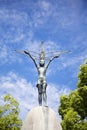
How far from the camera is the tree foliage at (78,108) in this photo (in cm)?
2339

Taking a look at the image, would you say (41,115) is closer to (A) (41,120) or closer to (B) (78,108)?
(A) (41,120)

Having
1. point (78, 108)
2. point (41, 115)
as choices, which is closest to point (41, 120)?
point (41, 115)

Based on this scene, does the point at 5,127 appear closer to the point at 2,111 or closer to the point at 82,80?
the point at 2,111

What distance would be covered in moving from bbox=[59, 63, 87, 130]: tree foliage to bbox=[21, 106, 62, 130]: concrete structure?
324 inches

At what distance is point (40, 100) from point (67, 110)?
421 inches

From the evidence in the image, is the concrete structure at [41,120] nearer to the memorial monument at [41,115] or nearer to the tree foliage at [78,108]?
the memorial monument at [41,115]

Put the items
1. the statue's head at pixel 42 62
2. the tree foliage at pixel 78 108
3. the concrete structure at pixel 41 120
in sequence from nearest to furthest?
the concrete structure at pixel 41 120, the statue's head at pixel 42 62, the tree foliage at pixel 78 108

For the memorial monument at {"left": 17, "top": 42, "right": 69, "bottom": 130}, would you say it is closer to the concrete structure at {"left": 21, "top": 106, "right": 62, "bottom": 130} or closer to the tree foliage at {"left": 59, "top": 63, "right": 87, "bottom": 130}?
the concrete structure at {"left": 21, "top": 106, "right": 62, "bottom": 130}

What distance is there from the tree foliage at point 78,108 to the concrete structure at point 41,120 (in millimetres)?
8235

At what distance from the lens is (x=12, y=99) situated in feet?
87.6

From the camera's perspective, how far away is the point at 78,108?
24.4m

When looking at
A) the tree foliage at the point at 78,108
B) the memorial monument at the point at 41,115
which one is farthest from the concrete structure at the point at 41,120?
the tree foliage at the point at 78,108

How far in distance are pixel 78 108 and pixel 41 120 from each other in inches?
400

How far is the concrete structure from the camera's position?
47.9ft
